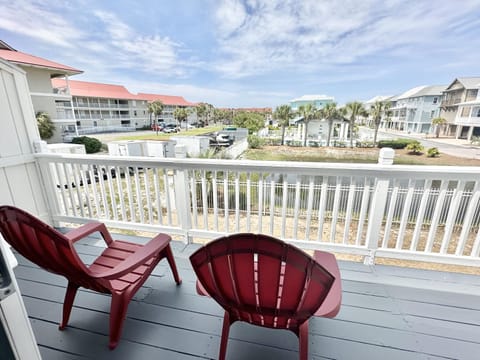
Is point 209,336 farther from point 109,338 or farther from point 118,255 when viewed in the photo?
point 118,255

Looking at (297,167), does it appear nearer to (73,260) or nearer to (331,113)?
(73,260)

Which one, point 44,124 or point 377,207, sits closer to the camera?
point 377,207

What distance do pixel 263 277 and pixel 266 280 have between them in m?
0.02

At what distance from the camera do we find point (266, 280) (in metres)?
0.94

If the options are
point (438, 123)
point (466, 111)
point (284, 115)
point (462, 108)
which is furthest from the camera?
point (284, 115)

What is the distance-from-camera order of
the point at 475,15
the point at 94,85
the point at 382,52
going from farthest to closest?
the point at 94,85 < the point at 382,52 < the point at 475,15

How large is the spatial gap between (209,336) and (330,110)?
20.1m

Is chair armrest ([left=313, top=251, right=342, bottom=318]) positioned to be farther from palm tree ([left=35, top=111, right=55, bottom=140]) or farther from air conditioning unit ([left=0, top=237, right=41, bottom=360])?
palm tree ([left=35, top=111, right=55, bottom=140])

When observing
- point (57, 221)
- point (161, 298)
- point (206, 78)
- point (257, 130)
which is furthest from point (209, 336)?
point (206, 78)

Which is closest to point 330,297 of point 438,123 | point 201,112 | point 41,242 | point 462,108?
point 41,242

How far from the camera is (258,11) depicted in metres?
5.13

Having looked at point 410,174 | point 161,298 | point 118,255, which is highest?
point 410,174

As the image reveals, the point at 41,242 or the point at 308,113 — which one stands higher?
the point at 308,113

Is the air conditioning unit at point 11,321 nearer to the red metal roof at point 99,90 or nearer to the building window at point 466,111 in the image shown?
the building window at point 466,111
